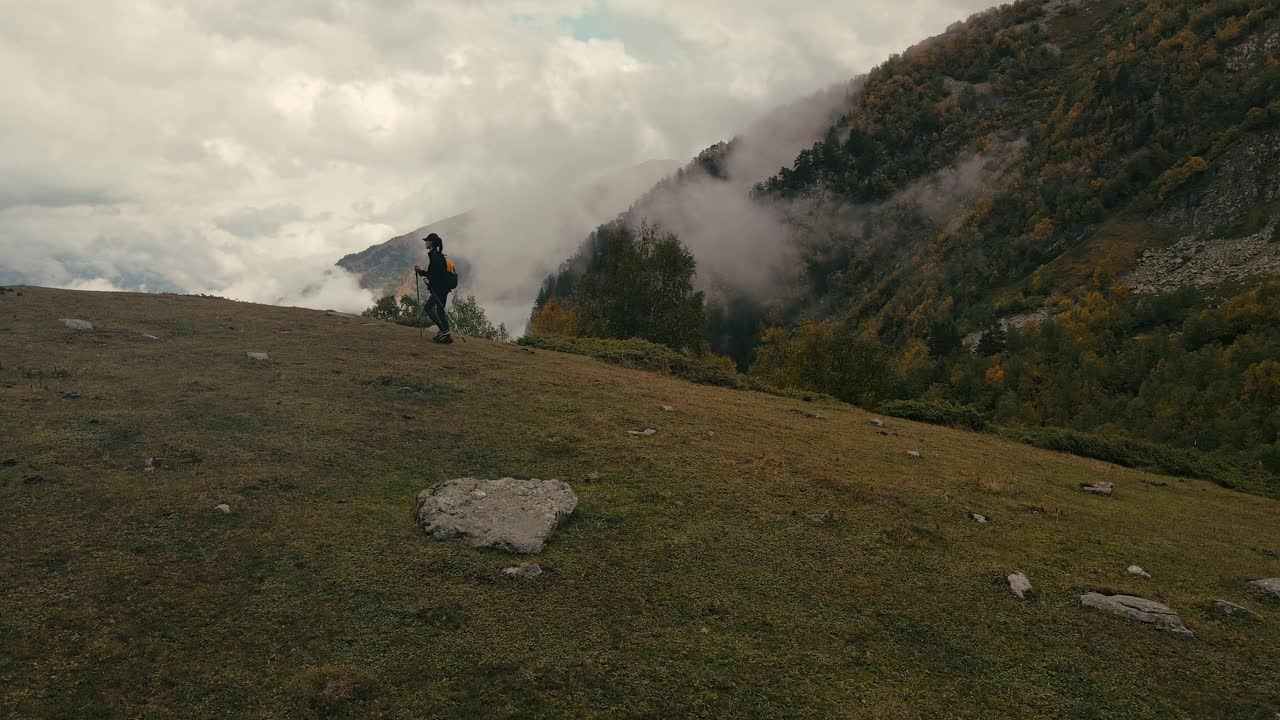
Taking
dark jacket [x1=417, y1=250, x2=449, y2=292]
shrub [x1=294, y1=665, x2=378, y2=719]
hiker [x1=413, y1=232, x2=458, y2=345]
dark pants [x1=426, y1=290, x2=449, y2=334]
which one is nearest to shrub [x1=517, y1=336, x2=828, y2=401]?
dark pants [x1=426, y1=290, x2=449, y2=334]

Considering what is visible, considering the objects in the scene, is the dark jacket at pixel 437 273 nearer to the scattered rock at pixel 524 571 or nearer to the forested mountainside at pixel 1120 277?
the scattered rock at pixel 524 571

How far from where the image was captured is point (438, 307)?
22.5m

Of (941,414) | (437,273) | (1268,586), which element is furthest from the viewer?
(941,414)

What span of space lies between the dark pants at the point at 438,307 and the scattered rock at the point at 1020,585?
18.3m

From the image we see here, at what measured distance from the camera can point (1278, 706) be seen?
252 inches

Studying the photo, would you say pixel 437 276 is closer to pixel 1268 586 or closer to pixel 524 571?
pixel 524 571

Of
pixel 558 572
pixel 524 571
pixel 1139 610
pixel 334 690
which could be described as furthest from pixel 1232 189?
pixel 334 690

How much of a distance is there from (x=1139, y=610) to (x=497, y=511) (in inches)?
340

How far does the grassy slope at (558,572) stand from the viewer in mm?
6203

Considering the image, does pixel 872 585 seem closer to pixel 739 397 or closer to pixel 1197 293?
pixel 739 397

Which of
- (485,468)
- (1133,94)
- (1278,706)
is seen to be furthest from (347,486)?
(1133,94)

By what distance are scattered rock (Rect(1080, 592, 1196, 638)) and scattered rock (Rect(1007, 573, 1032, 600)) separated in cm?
63

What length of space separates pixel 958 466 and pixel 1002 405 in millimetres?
70424

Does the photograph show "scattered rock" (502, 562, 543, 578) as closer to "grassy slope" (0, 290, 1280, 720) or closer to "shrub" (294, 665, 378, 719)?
"grassy slope" (0, 290, 1280, 720)
